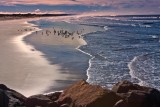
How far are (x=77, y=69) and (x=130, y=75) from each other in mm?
3530

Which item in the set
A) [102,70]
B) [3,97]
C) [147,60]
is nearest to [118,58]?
[147,60]

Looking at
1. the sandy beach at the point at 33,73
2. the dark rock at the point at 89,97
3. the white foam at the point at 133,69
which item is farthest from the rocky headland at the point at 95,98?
the white foam at the point at 133,69

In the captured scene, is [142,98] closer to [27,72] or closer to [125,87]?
[125,87]

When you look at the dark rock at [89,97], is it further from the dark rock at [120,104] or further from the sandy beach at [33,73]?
the sandy beach at [33,73]

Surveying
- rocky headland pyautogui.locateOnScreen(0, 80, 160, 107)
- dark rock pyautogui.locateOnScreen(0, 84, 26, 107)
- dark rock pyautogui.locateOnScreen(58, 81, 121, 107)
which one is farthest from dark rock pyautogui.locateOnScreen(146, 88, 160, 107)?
dark rock pyautogui.locateOnScreen(0, 84, 26, 107)

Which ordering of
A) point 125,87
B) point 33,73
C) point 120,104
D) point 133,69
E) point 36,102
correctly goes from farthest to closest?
point 133,69 < point 33,73 < point 125,87 < point 36,102 < point 120,104

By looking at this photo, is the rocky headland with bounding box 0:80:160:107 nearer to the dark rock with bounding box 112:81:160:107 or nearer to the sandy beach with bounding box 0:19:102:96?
the dark rock with bounding box 112:81:160:107

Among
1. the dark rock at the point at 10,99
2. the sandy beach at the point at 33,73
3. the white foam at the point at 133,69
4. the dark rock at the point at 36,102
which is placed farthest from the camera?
the white foam at the point at 133,69

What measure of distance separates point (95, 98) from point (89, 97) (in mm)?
302

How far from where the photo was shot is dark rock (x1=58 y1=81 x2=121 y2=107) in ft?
39.7

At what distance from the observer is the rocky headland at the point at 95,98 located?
39.2 feet

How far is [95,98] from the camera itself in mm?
12109

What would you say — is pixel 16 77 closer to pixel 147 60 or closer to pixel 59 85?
pixel 59 85

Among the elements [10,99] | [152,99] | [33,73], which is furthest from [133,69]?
[10,99]
